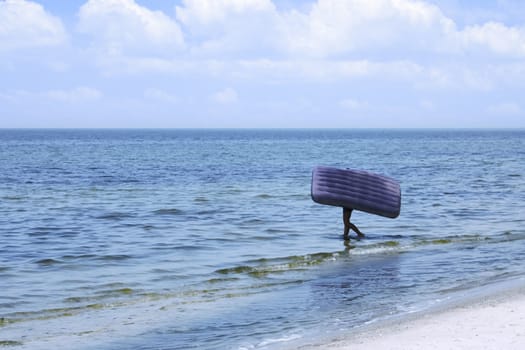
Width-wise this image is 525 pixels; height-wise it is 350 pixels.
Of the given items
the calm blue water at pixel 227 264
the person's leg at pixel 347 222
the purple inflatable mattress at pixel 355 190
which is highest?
the purple inflatable mattress at pixel 355 190

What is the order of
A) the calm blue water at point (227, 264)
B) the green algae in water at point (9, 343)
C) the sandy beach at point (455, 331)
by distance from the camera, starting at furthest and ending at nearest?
1. the calm blue water at point (227, 264)
2. the green algae in water at point (9, 343)
3. the sandy beach at point (455, 331)

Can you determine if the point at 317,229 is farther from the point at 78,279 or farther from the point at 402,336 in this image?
the point at 402,336

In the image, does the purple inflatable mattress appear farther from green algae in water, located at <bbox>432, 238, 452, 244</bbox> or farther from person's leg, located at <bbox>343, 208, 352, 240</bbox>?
green algae in water, located at <bbox>432, 238, 452, 244</bbox>

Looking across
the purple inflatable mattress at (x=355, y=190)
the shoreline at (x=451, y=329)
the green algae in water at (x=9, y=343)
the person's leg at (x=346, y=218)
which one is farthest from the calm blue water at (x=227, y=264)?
the purple inflatable mattress at (x=355, y=190)

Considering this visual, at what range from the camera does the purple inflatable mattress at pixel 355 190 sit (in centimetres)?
1673

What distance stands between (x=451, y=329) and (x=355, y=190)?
29.1ft

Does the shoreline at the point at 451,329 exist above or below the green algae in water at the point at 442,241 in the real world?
above

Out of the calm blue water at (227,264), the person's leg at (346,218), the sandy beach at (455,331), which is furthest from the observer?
the person's leg at (346,218)

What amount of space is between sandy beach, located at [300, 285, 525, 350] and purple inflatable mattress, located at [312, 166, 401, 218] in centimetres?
732

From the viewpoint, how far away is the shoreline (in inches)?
294

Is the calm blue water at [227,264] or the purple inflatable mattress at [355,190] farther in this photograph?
the purple inflatable mattress at [355,190]

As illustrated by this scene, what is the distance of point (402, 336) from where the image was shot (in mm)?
7957

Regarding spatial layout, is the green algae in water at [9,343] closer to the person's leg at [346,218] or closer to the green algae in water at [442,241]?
the person's leg at [346,218]

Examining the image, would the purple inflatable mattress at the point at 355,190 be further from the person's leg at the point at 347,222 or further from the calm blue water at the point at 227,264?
the calm blue water at the point at 227,264
